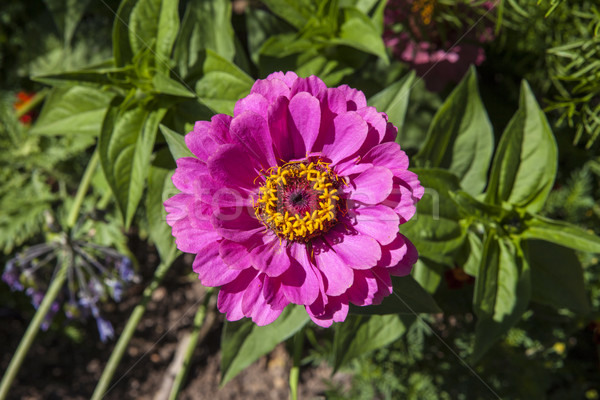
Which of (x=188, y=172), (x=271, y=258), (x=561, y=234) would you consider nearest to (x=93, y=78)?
(x=188, y=172)

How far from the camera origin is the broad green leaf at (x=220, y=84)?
4.98 ft

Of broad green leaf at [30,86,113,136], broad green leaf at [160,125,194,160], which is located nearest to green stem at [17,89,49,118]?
broad green leaf at [30,86,113,136]

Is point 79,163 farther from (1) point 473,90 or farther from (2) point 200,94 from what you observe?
(1) point 473,90

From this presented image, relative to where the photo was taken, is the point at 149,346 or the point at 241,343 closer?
the point at 241,343

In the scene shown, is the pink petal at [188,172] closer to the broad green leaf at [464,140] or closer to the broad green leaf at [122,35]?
the broad green leaf at [122,35]

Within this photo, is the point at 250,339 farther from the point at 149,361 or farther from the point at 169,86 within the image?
the point at 149,361

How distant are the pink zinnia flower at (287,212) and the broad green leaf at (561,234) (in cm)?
52

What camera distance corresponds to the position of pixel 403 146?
7.51 feet

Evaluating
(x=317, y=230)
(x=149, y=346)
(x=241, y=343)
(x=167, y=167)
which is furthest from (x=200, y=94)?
(x=149, y=346)

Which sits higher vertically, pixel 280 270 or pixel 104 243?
pixel 280 270

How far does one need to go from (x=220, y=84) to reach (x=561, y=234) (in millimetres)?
1124

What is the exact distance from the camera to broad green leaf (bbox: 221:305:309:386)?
1.49m

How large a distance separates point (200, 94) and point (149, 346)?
5.76ft

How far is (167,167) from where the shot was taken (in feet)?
5.28
